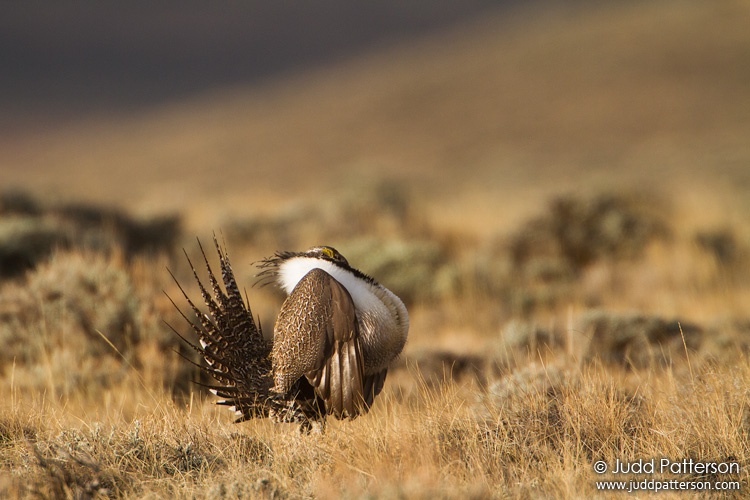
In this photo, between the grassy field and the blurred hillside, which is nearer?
the grassy field

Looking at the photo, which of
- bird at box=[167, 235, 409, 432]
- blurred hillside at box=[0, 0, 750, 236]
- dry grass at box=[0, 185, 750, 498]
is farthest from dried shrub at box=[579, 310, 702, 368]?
blurred hillside at box=[0, 0, 750, 236]

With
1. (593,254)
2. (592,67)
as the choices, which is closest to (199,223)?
(593,254)

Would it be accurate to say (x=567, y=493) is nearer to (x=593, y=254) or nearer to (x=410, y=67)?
(x=593, y=254)

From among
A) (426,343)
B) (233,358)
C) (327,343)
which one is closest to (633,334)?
(426,343)

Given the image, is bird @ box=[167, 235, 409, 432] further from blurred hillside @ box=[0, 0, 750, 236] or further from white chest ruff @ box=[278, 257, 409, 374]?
blurred hillside @ box=[0, 0, 750, 236]

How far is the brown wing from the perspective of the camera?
10.5 ft

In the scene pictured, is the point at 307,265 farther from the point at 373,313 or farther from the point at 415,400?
the point at 415,400

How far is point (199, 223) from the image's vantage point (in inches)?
400

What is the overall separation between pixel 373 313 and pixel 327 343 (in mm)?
248

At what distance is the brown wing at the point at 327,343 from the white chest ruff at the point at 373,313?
0.35 feet

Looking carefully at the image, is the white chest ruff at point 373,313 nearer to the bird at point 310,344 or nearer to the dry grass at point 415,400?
the bird at point 310,344

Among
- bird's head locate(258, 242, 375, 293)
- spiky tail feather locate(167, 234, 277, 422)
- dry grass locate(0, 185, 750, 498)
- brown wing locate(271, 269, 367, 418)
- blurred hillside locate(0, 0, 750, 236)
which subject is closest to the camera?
dry grass locate(0, 185, 750, 498)

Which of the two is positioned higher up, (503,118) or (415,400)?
(503,118)

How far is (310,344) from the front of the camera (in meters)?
3.27
